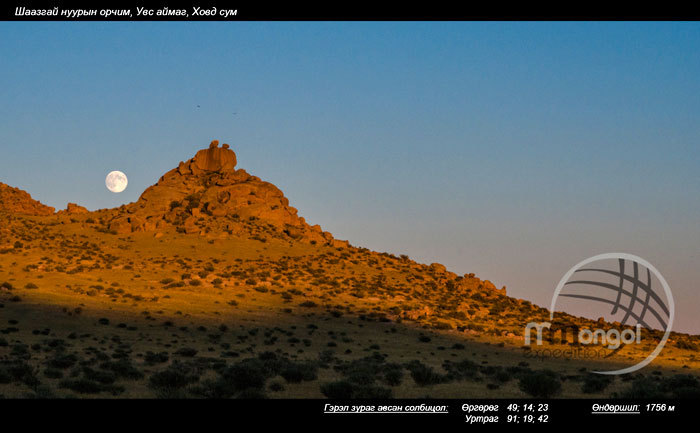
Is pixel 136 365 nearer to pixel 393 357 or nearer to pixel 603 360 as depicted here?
pixel 393 357

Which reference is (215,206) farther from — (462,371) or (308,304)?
(462,371)

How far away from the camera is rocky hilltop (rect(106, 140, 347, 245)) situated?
8450cm

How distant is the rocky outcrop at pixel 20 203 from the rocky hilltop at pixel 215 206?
13.7m

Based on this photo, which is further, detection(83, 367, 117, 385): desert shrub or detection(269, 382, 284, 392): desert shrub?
detection(269, 382, 284, 392): desert shrub

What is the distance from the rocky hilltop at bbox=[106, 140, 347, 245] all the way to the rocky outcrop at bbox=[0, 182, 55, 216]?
44.8ft

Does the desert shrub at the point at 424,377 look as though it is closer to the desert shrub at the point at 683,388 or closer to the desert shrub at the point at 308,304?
the desert shrub at the point at 683,388

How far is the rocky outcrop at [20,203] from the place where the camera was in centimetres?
9416

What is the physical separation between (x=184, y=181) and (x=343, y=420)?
291ft

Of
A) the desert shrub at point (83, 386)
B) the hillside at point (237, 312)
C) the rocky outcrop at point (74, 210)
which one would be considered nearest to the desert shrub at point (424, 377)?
the hillside at point (237, 312)

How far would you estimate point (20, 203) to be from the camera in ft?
316

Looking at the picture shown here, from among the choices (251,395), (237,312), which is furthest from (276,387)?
(237,312)

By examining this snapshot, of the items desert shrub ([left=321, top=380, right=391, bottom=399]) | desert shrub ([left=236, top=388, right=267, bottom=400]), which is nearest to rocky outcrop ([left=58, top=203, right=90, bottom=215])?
desert shrub ([left=236, top=388, right=267, bottom=400])

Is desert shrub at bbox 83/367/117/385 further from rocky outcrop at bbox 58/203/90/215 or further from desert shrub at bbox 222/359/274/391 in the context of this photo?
rocky outcrop at bbox 58/203/90/215
